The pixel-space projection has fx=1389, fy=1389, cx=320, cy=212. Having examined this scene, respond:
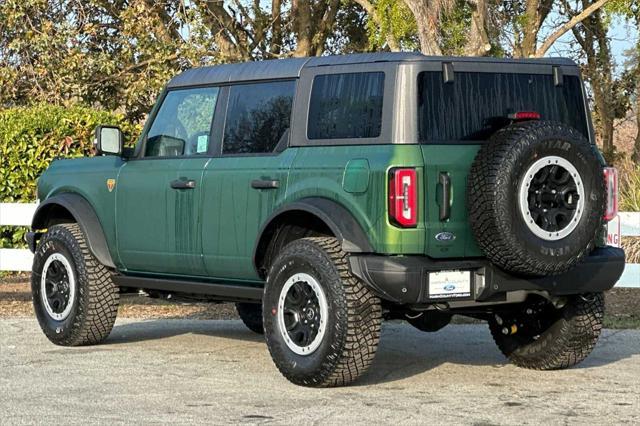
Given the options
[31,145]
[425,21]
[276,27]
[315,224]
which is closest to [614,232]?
[315,224]

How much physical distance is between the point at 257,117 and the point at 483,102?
156 cm

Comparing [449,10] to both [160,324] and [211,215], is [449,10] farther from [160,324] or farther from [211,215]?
[211,215]

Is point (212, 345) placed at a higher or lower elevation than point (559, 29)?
lower

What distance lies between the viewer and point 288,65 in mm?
8742

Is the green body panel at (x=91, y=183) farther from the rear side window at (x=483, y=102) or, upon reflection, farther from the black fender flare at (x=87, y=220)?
the rear side window at (x=483, y=102)

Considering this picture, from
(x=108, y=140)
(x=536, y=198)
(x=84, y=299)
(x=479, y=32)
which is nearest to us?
(x=536, y=198)

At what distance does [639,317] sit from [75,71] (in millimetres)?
10371

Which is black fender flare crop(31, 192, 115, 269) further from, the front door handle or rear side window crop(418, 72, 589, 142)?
rear side window crop(418, 72, 589, 142)

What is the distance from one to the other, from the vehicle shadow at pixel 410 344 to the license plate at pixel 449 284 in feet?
2.95

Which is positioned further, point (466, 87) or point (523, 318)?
point (523, 318)

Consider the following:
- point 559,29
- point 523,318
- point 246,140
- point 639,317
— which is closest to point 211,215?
point 246,140

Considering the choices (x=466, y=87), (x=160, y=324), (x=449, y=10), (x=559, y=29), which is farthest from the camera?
(x=559, y=29)

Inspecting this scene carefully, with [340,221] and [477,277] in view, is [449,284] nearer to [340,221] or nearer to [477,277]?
[477,277]

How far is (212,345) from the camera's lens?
10289mm
